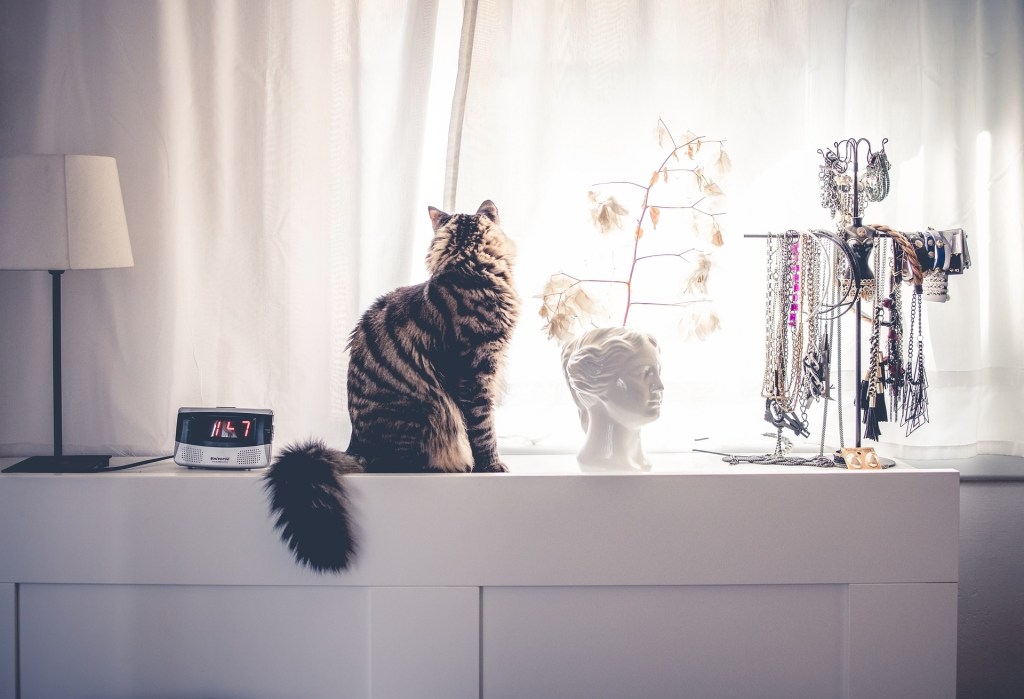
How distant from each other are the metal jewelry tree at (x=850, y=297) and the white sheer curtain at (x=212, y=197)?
2.53 feet

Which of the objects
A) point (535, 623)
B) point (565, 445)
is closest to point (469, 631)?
point (535, 623)

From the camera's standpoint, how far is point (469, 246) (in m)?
1.44

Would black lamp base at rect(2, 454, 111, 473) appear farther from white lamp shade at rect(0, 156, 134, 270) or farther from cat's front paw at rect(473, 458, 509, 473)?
Result: cat's front paw at rect(473, 458, 509, 473)

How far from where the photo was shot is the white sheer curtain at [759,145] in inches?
66.1

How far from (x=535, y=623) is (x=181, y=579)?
637mm

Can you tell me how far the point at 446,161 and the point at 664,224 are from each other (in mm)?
477

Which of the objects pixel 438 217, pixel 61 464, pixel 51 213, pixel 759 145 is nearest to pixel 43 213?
pixel 51 213

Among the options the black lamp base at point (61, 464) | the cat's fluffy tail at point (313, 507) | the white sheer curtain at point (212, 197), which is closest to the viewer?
the cat's fluffy tail at point (313, 507)

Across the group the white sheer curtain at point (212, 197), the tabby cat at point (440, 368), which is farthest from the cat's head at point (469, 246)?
the white sheer curtain at point (212, 197)

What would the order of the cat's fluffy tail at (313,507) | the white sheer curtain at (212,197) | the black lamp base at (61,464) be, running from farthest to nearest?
the white sheer curtain at (212,197) < the black lamp base at (61,464) < the cat's fluffy tail at (313,507)

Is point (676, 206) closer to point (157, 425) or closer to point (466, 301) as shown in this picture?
point (466, 301)

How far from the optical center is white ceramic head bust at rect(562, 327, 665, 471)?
1.39 m

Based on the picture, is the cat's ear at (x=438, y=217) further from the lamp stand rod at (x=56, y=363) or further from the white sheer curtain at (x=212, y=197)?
the lamp stand rod at (x=56, y=363)

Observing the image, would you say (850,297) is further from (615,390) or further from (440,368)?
Answer: (440,368)
